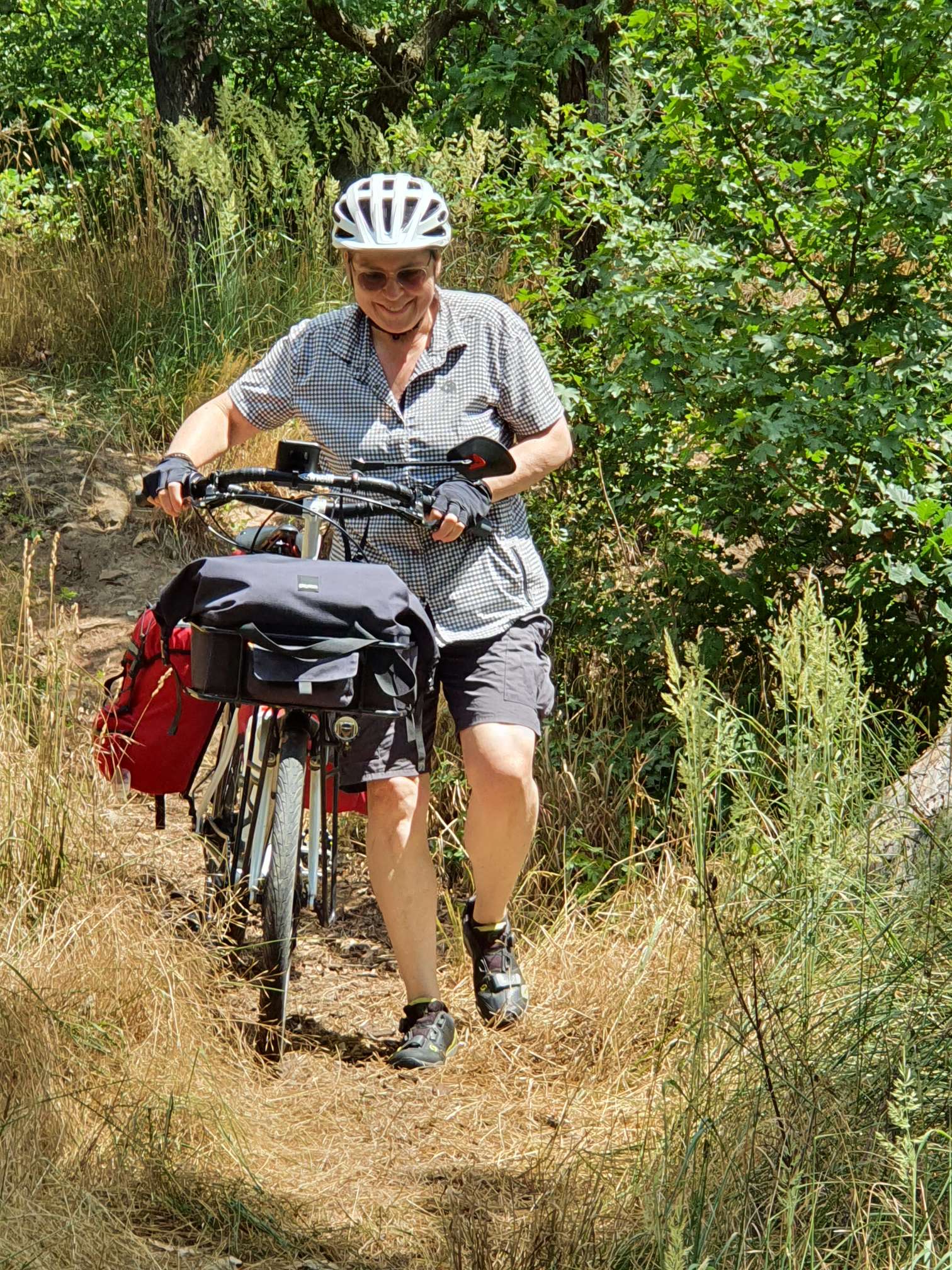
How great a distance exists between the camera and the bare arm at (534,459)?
353cm

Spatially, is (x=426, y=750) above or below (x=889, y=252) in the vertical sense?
→ below

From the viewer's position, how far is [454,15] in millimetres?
A: 9438

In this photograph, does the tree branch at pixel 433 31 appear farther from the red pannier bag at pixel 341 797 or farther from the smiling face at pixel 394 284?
the red pannier bag at pixel 341 797

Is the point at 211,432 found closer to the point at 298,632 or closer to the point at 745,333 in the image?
the point at 298,632

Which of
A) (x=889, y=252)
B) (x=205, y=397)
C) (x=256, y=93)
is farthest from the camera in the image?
(x=256, y=93)

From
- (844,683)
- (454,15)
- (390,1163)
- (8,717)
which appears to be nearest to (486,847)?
(390,1163)

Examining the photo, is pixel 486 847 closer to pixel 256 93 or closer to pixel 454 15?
pixel 454 15

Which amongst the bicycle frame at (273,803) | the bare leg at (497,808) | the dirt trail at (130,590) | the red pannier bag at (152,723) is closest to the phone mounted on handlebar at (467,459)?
the bicycle frame at (273,803)

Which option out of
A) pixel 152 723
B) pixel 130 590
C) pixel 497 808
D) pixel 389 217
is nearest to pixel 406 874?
pixel 497 808

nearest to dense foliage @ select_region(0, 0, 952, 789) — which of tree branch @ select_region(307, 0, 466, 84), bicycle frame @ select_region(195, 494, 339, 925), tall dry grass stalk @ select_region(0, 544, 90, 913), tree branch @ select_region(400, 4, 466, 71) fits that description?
bicycle frame @ select_region(195, 494, 339, 925)

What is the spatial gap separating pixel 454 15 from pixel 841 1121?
861 centimetres

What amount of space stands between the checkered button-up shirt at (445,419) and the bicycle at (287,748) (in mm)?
84

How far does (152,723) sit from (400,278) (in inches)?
54.2

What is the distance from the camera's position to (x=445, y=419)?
361cm
